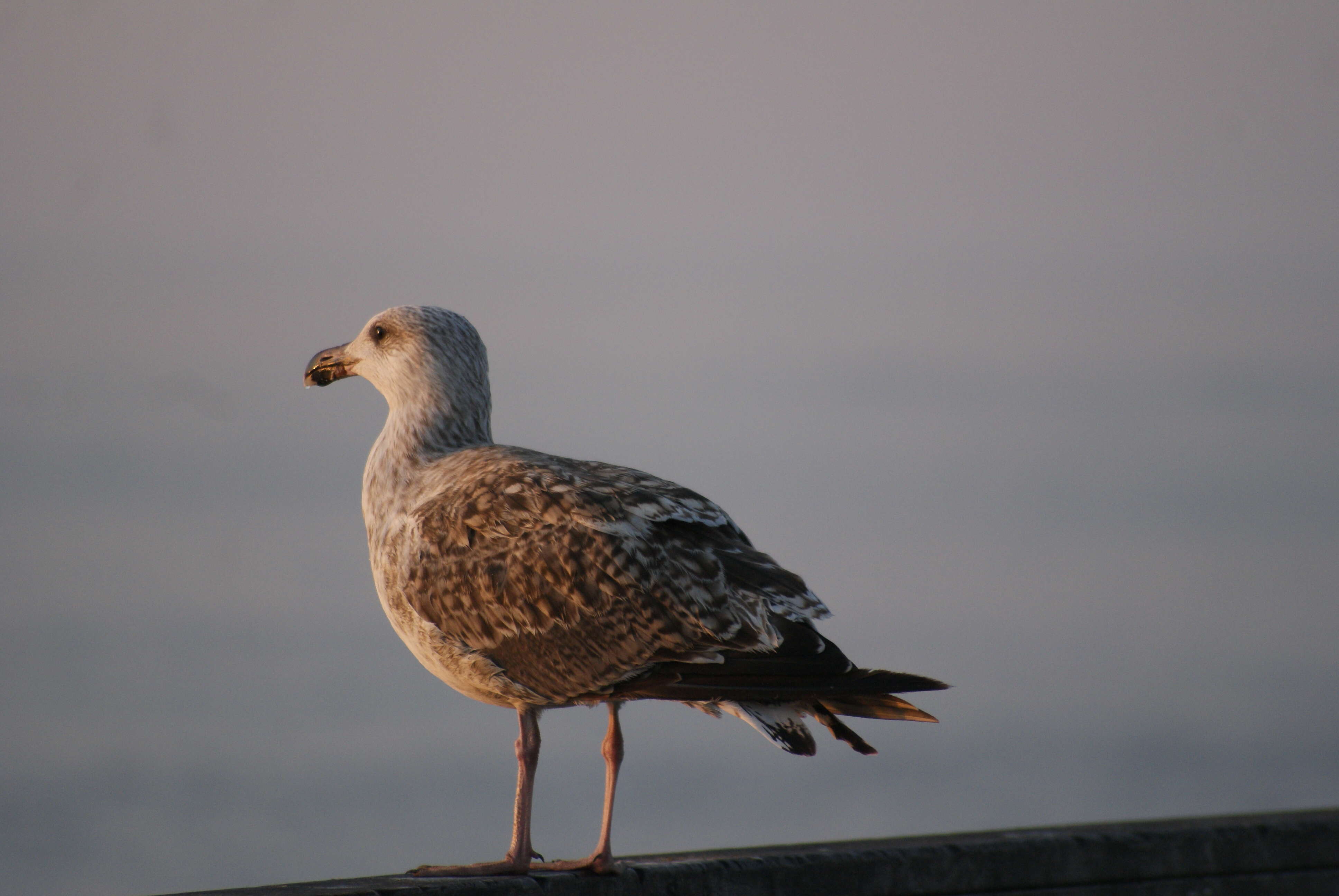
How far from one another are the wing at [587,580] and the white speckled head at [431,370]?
91 centimetres

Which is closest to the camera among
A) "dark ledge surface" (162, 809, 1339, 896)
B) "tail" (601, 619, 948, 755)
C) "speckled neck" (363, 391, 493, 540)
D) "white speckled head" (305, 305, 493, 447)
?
"dark ledge surface" (162, 809, 1339, 896)

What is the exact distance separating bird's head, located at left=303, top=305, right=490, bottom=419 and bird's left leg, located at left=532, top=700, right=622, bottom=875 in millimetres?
1643

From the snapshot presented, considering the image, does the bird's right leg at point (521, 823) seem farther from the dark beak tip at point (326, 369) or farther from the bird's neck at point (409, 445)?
the dark beak tip at point (326, 369)

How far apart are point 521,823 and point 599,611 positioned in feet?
2.64

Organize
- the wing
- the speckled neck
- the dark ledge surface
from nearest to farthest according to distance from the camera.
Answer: the dark ledge surface → the wing → the speckled neck

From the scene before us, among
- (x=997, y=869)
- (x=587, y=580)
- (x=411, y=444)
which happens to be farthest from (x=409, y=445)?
(x=997, y=869)

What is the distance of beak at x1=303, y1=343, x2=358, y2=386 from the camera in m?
6.95

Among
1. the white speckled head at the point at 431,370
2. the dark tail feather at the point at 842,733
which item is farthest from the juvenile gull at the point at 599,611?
the white speckled head at the point at 431,370

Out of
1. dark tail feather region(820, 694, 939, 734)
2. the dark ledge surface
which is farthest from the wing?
the dark ledge surface

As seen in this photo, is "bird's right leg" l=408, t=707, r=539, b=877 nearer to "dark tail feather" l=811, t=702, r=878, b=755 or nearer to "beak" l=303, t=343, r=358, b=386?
"dark tail feather" l=811, t=702, r=878, b=755

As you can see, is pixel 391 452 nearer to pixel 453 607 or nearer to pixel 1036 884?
pixel 453 607

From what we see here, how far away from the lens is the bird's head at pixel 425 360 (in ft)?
21.2

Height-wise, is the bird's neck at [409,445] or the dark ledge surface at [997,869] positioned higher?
the bird's neck at [409,445]

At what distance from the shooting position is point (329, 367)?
23.1 feet
